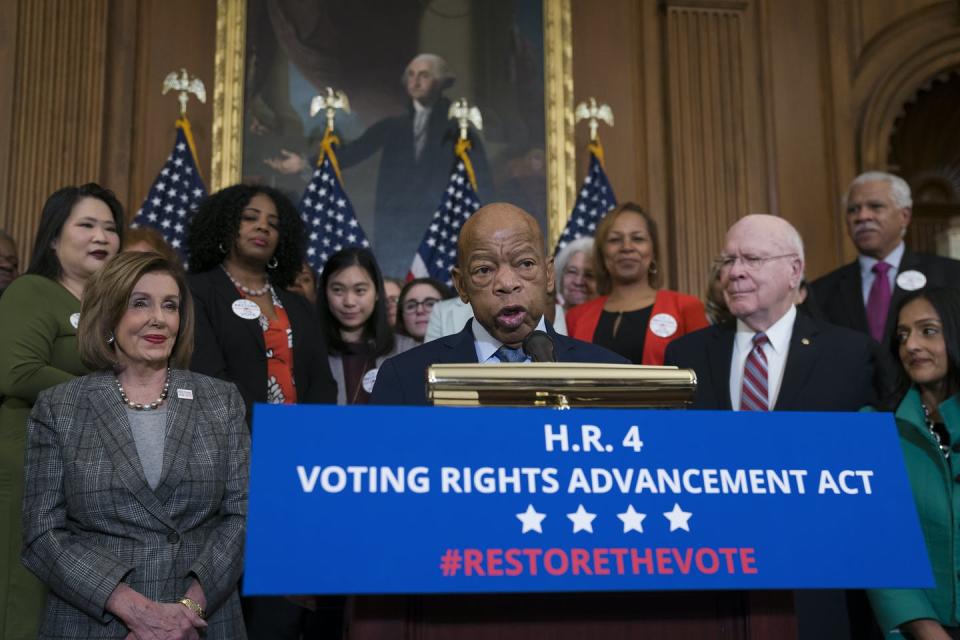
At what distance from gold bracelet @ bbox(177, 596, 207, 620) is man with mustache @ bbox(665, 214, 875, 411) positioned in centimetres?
175

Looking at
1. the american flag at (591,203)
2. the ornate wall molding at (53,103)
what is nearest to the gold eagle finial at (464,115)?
the american flag at (591,203)

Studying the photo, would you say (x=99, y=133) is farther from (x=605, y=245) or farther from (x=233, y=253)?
(x=605, y=245)

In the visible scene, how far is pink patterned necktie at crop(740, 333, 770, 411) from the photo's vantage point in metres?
3.46

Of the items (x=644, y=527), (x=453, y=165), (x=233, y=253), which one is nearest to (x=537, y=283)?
(x=644, y=527)

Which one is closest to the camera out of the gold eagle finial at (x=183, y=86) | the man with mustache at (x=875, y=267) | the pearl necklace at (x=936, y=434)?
the pearl necklace at (x=936, y=434)

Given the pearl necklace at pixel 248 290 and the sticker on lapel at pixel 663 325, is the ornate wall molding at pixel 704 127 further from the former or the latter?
the pearl necklace at pixel 248 290

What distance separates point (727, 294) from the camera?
3666mm

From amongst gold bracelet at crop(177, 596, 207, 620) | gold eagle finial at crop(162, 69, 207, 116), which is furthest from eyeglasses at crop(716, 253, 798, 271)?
gold eagle finial at crop(162, 69, 207, 116)

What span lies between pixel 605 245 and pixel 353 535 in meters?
3.56

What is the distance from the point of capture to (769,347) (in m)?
3.58

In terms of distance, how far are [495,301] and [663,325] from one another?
2315 mm

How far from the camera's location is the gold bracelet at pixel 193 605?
2721 millimetres

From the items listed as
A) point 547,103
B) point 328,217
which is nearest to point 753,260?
point 328,217

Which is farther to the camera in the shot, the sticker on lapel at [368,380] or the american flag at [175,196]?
the american flag at [175,196]
